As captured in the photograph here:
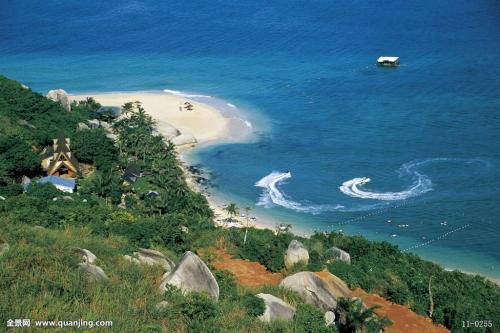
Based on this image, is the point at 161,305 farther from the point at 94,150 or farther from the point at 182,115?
the point at 182,115

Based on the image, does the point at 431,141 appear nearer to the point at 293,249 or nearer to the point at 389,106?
the point at 389,106

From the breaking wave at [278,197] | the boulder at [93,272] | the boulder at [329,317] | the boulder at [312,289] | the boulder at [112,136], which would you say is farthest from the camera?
the boulder at [112,136]

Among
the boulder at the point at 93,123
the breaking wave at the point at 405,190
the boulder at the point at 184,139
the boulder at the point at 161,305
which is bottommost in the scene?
the boulder at the point at 161,305

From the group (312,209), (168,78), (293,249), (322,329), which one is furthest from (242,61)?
(322,329)

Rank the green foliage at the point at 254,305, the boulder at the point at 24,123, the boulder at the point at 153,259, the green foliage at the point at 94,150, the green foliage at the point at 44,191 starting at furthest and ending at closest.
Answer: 1. the boulder at the point at 24,123
2. the green foliage at the point at 94,150
3. the green foliage at the point at 44,191
4. the boulder at the point at 153,259
5. the green foliage at the point at 254,305

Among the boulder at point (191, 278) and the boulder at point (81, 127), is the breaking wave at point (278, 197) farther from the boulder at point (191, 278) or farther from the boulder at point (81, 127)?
the boulder at point (191, 278)

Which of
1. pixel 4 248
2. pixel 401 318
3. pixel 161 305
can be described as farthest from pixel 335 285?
pixel 4 248

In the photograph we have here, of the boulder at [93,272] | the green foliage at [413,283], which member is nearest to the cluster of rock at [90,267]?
the boulder at [93,272]
